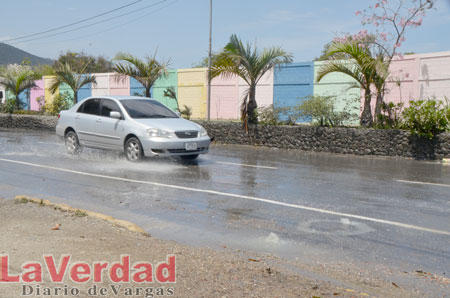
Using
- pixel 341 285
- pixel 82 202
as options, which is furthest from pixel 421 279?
pixel 82 202

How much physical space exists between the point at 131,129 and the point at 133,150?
21.2 inches

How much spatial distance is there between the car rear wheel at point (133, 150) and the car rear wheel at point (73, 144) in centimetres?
236

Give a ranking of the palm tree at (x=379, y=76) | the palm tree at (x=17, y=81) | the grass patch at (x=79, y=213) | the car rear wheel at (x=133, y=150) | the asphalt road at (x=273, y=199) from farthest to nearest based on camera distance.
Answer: the palm tree at (x=17, y=81) < the palm tree at (x=379, y=76) < the car rear wheel at (x=133, y=150) < the grass patch at (x=79, y=213) < the asphalt road at (x=273, y=199)

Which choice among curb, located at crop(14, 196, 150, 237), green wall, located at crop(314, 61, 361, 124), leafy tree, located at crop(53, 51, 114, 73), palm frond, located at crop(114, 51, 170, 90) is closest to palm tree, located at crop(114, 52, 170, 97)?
palm frond, located at crop(114, 51, 170, 90)

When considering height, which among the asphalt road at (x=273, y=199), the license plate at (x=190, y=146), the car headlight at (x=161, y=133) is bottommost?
the asphalt road at (x=273, y=199)

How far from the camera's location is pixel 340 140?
16781mm

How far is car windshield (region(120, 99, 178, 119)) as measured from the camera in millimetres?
13250

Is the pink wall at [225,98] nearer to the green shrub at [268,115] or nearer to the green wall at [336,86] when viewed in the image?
the green wall at [336,86]

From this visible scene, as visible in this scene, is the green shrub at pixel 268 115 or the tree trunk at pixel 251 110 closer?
the green shrub at pixel 268 115

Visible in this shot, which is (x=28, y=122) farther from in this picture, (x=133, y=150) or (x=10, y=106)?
(x=133, y=150)

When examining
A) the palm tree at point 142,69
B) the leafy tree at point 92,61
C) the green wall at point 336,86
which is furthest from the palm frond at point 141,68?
the leafy tree at point 92,61

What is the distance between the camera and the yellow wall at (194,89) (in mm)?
34812

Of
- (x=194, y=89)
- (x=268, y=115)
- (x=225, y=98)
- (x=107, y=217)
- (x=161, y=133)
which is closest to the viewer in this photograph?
(x=107, y=217)

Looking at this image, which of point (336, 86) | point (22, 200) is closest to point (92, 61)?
point (336, 86)
